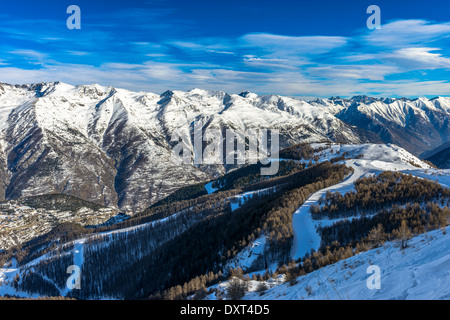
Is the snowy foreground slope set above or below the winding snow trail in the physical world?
above

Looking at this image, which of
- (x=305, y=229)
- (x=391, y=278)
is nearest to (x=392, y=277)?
(x=391, y=278)

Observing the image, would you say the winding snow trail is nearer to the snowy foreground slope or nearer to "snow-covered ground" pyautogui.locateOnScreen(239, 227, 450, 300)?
the snowy foreground slope

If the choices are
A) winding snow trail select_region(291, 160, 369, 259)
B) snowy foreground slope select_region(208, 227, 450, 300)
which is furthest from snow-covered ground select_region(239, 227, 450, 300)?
winding snow trail select_region(291, 160, 369, 259)

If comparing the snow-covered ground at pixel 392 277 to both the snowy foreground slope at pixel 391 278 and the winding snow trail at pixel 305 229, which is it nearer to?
the snowy foreground slope at pixel 391 278

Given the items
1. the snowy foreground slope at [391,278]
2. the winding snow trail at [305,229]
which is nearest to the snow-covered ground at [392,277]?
the snowy foreground slope at [391,278]

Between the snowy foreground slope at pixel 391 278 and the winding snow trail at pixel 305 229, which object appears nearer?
the snowy foreground slope at pixel 391 278
